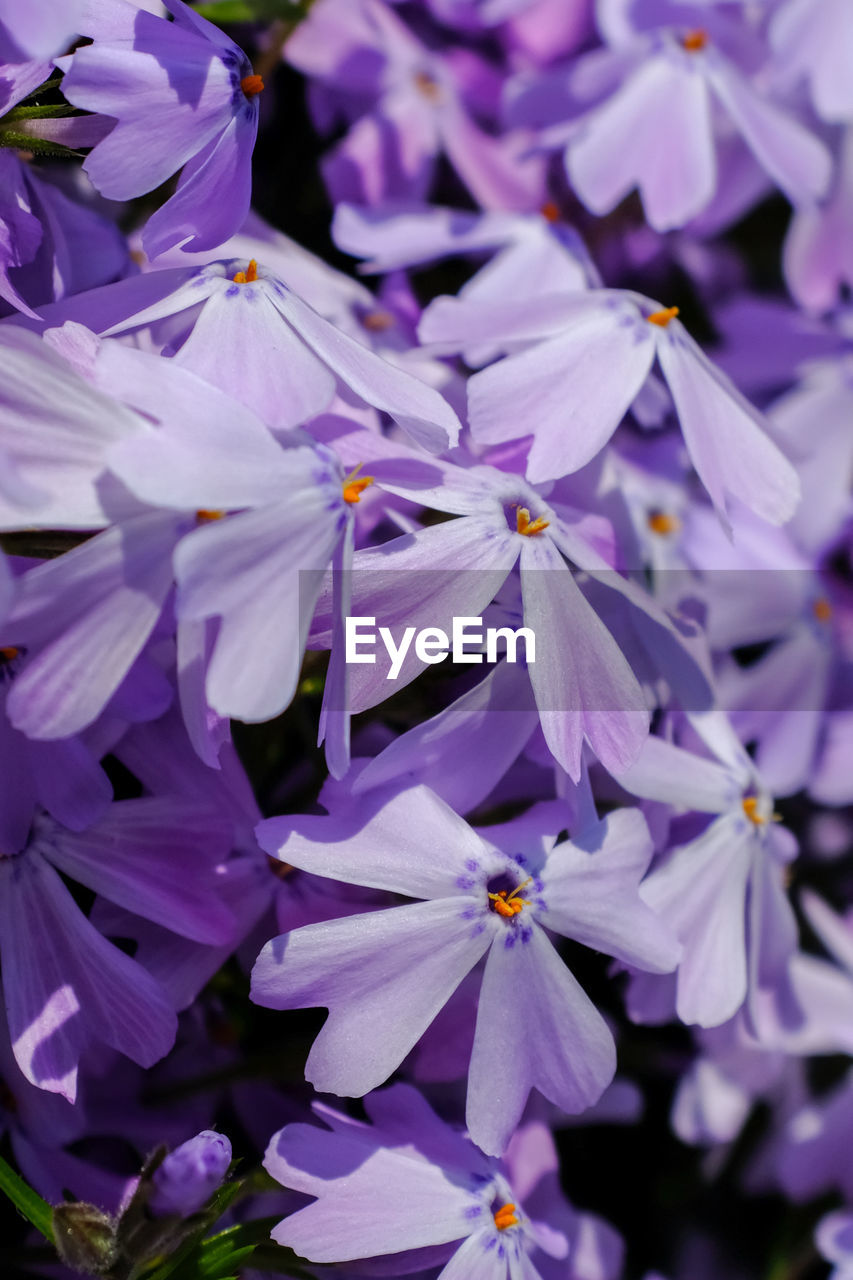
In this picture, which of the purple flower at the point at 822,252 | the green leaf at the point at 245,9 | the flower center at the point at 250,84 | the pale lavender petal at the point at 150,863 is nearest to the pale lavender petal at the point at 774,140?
the purple flower at the point at 822,252

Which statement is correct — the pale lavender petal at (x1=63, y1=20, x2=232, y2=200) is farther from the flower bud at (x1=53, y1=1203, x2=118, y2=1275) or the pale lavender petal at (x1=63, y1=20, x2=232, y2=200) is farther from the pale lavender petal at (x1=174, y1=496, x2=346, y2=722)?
the flower bud at (x1=53, y1=1203, x2=118, y2=1275)

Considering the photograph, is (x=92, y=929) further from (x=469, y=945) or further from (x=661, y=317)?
(x=661, y=317)

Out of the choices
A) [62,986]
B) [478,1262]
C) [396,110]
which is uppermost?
[396,110]

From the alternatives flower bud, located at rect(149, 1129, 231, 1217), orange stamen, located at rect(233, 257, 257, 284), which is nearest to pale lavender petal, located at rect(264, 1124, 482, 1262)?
flower bud, located at rect(149, 1129, 231, 1217)

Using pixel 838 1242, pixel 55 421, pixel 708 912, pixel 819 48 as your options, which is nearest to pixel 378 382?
pixel 55 421

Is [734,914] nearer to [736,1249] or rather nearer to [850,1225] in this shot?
[850,1225]

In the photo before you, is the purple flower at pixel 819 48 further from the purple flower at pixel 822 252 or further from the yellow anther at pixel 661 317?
the yellow anther at pixel 661 317
